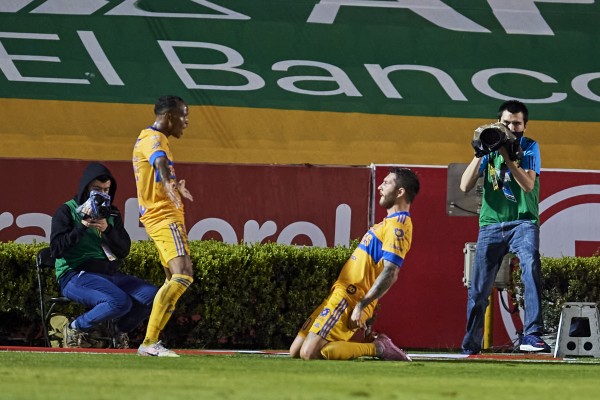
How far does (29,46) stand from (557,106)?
6495mm

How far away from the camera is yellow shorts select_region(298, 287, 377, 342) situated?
876 centimetres

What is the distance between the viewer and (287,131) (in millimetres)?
15594

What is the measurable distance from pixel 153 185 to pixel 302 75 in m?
7.42

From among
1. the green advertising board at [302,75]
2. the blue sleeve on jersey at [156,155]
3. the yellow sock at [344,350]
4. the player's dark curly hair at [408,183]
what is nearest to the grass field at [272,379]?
the yellow sock at [344,350]

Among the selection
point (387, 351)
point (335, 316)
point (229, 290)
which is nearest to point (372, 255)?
point (335, 316)

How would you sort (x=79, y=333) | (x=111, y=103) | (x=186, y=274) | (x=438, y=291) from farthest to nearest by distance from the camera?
(x=111, y=103), (x=438, y=291), (x=79, y=333), (x=186, y=274)

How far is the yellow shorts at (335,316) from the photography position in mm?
8758

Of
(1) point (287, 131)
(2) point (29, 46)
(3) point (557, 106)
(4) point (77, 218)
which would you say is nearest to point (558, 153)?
(3) point (557, 106)

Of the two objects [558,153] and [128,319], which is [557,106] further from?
[128,319]

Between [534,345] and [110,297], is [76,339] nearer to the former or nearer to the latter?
[110,297]

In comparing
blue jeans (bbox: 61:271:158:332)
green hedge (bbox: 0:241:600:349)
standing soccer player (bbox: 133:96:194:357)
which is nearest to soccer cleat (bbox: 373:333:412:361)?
→ standing soccer player (bbox: 133:96:194:357)

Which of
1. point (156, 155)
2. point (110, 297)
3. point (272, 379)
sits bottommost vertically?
point (272, 379)

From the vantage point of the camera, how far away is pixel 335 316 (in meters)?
8.79

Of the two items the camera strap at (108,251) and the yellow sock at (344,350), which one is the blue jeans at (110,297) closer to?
the camera strap at (108,251)
